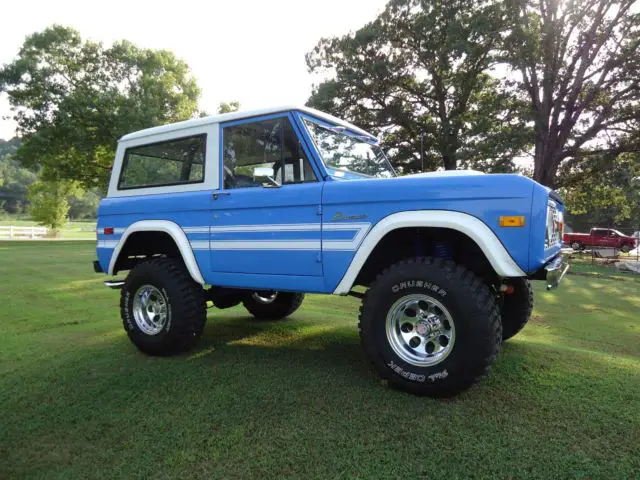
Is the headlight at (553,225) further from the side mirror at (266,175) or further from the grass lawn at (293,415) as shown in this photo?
the side mirror at (266,175)

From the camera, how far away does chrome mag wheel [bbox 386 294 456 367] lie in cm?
282

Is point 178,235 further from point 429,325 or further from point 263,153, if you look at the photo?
point 429,325

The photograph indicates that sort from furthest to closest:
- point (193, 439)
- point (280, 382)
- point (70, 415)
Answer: point (280, 382) → point (70, 415) → point (193, 439)

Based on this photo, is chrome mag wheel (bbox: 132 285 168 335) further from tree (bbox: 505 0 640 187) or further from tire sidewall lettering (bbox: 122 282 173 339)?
tree (bbox: 505 0 640 187)

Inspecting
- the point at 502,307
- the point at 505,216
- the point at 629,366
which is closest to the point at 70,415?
the point at 505,216

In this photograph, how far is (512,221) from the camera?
2570 millimetres

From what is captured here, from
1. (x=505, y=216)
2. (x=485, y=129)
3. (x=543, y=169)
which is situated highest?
(x=485, y=129)

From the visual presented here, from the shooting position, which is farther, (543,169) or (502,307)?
(543,169)

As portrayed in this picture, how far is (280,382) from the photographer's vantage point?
3111 millimetres

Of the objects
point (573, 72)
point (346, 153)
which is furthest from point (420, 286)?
point (573, 72)

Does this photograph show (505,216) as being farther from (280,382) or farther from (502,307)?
(280,382)

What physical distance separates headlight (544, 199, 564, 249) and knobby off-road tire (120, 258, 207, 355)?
2960mm

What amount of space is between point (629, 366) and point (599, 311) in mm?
4212

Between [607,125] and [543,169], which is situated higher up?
[607,125]
